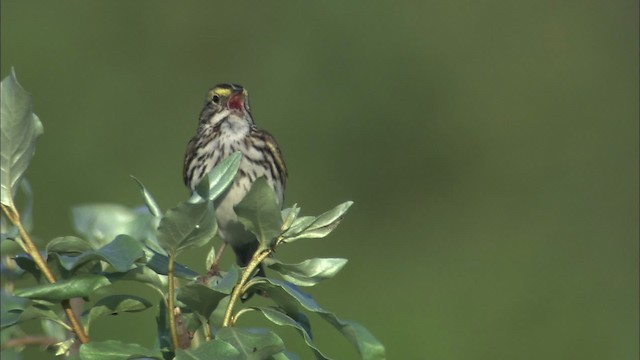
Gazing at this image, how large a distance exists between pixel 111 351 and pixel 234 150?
2.24m

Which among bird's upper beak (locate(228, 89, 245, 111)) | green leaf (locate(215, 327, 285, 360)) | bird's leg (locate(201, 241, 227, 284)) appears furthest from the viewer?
bird's upper beak (locate(228, 89, 245, 111))

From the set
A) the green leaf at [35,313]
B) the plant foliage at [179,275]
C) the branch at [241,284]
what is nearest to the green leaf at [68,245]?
the plant foliage at [179,275]

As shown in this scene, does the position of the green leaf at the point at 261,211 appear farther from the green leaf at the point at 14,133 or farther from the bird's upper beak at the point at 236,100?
the bird's upper beak at the point at 236,100

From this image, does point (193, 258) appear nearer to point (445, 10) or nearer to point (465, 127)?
point (465, 127)

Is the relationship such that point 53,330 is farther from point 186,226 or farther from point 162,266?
point 186,226

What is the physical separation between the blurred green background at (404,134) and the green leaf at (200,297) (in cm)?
326

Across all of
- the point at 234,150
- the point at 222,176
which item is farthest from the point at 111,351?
the point at 234,150

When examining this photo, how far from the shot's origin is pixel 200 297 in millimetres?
2025

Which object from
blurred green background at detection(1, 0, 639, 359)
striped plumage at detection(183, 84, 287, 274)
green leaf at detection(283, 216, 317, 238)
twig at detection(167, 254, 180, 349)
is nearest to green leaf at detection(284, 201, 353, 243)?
green leaf at detection(283, 216, 317, 238)

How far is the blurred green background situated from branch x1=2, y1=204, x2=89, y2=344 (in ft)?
10.6

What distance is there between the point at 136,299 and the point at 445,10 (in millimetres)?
5545

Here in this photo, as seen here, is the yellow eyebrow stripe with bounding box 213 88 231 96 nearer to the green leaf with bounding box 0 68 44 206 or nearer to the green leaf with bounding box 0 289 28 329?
→ the green leaf with bounding box 0 289 28 329

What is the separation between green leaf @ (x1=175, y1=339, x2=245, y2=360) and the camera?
1.91 metres

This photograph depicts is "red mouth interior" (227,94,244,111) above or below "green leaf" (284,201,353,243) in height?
below
